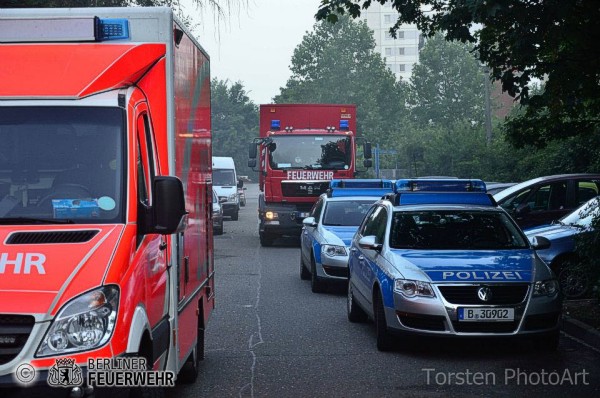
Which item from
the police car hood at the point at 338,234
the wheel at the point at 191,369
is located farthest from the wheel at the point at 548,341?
the police car hood at the point at 338,234

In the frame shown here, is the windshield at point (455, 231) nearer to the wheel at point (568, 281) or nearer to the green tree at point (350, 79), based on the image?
the wheel at point (568, 281)

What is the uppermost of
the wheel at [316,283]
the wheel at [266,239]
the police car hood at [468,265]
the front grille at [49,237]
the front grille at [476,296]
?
the front grille at [49,237]

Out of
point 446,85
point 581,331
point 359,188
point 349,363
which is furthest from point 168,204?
point 446,85

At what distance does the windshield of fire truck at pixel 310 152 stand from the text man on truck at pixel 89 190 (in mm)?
19635

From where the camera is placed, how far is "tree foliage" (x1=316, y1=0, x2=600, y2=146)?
33.3 feet

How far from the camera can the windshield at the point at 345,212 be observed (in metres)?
17.8

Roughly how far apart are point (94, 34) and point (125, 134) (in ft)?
2.36

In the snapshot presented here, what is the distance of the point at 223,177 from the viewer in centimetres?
4309

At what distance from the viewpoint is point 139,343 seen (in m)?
5.54

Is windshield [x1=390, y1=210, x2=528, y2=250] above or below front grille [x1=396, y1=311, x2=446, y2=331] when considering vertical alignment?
above

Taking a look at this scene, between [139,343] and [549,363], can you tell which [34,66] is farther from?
[549,363]

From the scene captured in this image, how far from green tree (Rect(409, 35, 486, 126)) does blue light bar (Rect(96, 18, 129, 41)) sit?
98.2 m

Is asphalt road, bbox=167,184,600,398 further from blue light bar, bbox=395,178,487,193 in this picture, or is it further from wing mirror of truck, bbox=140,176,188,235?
wing mirror of truck, bbox=140,176,188,235

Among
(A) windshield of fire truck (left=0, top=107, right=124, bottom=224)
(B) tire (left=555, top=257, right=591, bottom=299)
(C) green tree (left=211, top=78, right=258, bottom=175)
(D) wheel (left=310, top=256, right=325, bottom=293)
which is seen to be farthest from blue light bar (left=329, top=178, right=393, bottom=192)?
(C) green tree (left=211, top=78, right=258, bottom=175)
